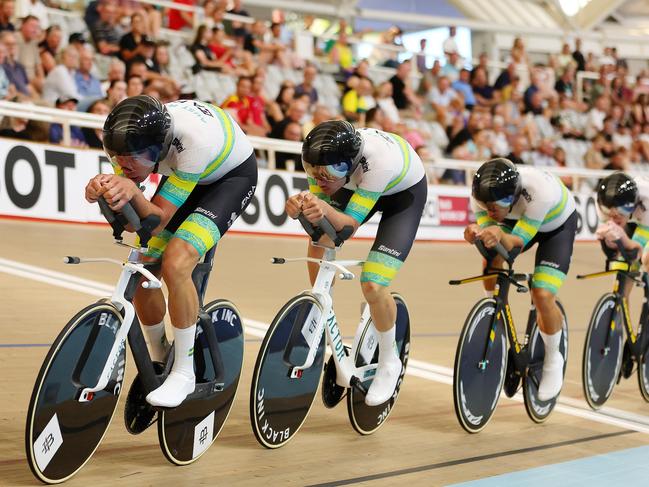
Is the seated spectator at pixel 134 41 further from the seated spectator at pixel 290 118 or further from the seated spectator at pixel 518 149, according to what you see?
the seated spectator at pixel 518 149

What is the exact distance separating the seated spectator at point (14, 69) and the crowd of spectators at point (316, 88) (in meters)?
0.01

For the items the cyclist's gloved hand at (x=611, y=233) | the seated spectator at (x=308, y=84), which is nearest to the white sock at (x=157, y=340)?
the cyclist's gloved hand at (x=611, y=233)

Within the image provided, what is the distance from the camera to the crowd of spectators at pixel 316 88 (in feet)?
29.8

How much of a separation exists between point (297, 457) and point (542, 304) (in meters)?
1.66

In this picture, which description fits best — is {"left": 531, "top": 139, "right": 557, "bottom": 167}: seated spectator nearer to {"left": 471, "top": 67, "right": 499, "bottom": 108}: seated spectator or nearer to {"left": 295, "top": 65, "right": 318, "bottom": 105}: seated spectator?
{"left": 471, "top": 67, "right": 499, "bottom": 108}: seated spectator

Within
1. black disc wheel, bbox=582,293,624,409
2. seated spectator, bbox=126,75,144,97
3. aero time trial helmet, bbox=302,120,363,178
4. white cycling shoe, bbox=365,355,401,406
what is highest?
aero time trial helmet, bbox=302,120,363,178

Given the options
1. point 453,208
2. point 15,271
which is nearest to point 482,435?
point 15,271

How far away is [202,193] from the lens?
11.6 ft

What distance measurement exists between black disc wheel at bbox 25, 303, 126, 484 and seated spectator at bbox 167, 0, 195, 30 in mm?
9545

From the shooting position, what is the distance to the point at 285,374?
12.3 ft

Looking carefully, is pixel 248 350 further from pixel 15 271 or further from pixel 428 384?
pixel 15 271

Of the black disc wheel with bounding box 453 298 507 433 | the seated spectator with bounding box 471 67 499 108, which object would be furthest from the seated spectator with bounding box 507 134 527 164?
the black disc wheel with bounding box 453 298 507 433

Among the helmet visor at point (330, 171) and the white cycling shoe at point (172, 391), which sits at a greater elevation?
the helmet visor at point (330, 171)

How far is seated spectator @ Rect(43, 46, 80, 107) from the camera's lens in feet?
29.7
